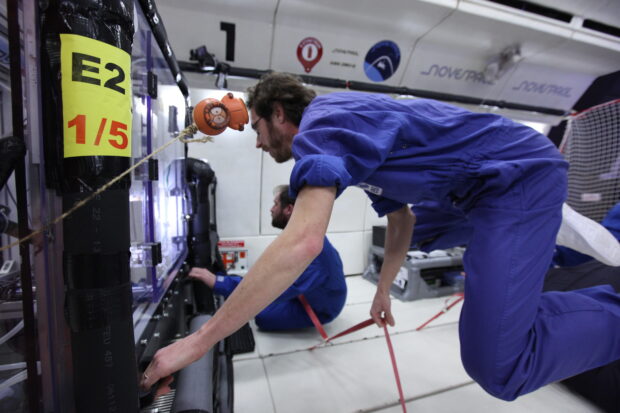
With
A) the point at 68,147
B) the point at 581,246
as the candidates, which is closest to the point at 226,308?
the point at 68,147

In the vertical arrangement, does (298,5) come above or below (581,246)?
above

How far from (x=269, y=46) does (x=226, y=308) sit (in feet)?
8.60

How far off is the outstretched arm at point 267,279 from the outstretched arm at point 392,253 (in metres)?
0.93

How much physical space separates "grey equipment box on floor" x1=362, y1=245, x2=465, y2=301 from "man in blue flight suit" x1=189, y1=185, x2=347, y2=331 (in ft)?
3.30

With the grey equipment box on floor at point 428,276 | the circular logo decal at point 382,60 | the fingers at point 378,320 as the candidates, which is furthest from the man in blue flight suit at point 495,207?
the circular logo decal at point 382,60

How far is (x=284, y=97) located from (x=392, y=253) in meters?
0.99

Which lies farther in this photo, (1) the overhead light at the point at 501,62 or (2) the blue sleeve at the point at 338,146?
(1) the overhead light at the point at 501,62

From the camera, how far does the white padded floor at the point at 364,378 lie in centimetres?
142

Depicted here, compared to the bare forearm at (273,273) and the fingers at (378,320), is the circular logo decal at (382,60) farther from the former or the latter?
the bare forearm at (273,273)

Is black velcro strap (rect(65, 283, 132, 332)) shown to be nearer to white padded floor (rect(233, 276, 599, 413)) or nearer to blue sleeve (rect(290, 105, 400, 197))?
blue sleeve (rect(290, 105, 400, 197))

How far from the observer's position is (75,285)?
591mm

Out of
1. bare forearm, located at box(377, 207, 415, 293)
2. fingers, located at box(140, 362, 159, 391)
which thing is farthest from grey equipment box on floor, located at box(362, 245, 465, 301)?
fingers, located at box(140, 362, 159, 391)

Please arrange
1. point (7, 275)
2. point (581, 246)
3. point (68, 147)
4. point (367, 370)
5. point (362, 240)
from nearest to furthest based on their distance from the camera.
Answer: point (68, 147), point (7, 275), point (581, 246), point (367, 370), point (362, 240)

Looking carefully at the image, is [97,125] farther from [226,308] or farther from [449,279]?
[449,279]
